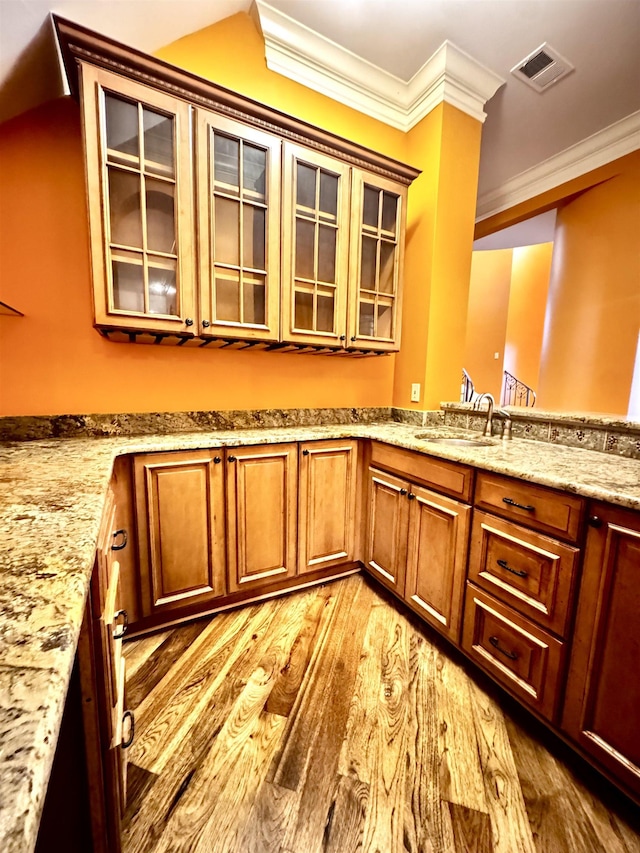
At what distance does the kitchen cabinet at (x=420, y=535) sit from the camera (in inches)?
55.6

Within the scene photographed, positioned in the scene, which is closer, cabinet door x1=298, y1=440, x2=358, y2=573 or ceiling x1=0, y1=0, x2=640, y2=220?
ceiling x1=0, y1=0, x2=640, y2=220

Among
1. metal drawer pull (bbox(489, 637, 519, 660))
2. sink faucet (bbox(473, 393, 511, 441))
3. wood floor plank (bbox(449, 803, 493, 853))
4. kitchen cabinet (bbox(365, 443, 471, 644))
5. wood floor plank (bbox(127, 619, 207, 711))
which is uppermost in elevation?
sink faucet (bbox(473, 393, 511, 441))

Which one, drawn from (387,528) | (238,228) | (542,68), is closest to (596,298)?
(542,68)

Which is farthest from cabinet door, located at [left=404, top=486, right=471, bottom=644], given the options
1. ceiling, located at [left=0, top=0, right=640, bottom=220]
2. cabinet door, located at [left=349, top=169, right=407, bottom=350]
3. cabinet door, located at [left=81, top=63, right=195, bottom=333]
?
ceiling, located at [left=0, top=0, right=640, bottom=220]

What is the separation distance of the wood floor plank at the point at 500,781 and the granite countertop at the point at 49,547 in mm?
875

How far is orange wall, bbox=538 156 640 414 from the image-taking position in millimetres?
2762

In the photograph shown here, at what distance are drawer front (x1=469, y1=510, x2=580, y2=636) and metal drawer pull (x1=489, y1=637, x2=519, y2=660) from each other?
0.16 metres

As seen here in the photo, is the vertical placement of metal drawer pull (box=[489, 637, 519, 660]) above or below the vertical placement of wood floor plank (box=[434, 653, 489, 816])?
above

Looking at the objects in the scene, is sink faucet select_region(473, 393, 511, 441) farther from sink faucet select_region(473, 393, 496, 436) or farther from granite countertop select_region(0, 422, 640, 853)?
granite countertop select_region(0, 422, 640, 853)

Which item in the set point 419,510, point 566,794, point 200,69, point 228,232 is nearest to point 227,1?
point 200,69

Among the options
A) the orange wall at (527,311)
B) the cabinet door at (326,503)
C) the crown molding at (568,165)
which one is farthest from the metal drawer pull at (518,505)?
the orange wall at (527,311)

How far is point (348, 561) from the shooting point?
2035 mm

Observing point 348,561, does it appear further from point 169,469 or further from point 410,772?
point 169,469

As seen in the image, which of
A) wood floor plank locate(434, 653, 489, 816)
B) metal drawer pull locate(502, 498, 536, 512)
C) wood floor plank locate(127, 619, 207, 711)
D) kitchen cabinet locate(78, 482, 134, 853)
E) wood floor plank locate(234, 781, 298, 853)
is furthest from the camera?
wood floor plank locate(127, 619, 207, 711)
